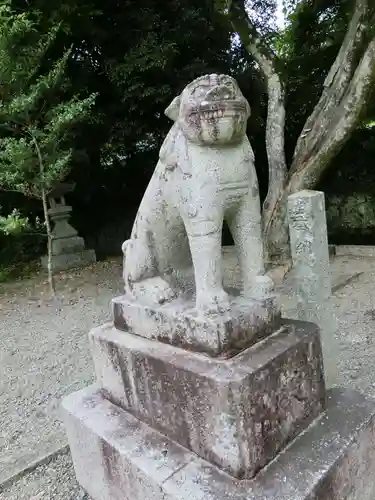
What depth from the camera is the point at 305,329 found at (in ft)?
5.33

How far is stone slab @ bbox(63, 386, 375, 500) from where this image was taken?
1.33 m

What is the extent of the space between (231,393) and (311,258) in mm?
1025

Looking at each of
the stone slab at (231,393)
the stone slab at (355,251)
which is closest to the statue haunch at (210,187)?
the stone slab at (231,393)

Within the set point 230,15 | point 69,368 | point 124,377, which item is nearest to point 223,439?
point 124,377

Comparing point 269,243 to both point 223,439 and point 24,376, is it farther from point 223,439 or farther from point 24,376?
point 223,439

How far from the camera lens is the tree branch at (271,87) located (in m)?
5.34

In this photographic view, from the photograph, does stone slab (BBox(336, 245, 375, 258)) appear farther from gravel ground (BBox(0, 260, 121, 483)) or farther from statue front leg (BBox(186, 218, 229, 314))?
statue front leg (BBox(186, 218, 229, 314))

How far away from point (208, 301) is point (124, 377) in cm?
55

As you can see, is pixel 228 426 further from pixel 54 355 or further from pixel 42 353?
pixel 42 353

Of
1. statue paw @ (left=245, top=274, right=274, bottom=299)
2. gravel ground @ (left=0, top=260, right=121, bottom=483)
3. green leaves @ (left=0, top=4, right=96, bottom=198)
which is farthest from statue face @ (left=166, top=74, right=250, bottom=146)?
green leaves @ (left=0, top=4, right=96, bottom=198)

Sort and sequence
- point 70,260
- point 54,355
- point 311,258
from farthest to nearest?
point 70,260 < point 54,355 < point 311,258

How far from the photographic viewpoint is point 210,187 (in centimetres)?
141

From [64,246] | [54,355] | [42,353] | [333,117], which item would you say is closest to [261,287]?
[54,355]

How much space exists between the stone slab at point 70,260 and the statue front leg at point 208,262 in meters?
5.60
